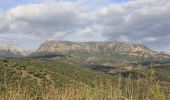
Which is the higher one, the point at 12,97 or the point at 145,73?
the point at 145,73

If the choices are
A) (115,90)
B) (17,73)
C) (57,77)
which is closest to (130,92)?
(115,90)

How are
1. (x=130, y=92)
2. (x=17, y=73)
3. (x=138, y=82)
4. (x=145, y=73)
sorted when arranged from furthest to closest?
1. (x=17, y=73)
2. (x=130, y=92)
3. (x=138, y=82)
4. (x=145, y=73)

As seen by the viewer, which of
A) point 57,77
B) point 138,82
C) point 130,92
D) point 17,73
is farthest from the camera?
point 57,77

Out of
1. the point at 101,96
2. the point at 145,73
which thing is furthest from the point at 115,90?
the point at 145,73

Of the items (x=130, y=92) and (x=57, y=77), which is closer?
(x=130, y=92)

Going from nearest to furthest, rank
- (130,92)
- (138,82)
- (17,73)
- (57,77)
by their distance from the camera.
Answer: (138,82), (130,92), (17,73), (57,77)

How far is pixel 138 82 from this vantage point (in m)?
13.5

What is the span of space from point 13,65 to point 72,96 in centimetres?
3916

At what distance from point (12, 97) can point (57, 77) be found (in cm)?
3743

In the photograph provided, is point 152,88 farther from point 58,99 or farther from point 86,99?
point 58,99

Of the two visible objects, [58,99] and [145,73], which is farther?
[58,99]

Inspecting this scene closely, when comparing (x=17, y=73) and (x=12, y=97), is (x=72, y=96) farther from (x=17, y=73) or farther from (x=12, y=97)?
(x=17, y=73)

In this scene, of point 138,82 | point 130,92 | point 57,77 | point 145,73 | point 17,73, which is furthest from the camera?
point 57,77

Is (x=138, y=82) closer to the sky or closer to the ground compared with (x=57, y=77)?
closer to the sky
